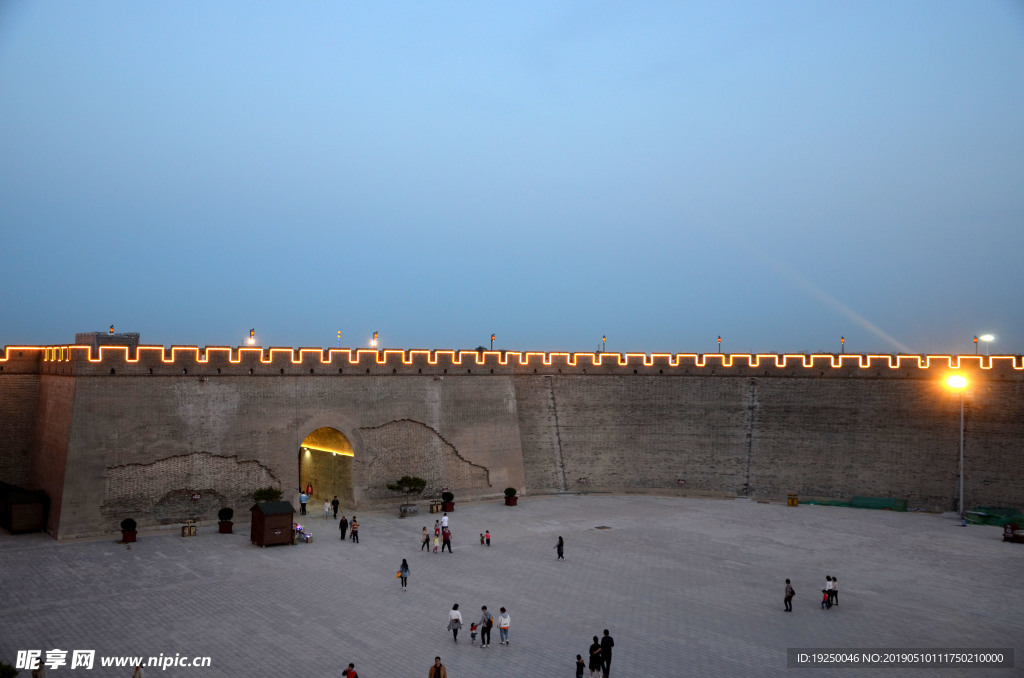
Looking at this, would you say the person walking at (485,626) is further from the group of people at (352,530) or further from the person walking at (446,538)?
the group of people at (352,530)

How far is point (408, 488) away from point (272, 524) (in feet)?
20.5

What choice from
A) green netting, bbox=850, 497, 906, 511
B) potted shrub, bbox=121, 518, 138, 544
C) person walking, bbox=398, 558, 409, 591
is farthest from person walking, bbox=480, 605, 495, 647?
green netting, bbox=850, 497, 906, 511

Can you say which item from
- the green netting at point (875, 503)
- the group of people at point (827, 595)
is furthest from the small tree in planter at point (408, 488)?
the green netting at point (875, 503)

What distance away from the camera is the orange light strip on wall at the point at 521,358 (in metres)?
25.8

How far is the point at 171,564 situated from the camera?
2034 cm

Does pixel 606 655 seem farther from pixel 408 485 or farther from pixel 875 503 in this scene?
pixel 875 503

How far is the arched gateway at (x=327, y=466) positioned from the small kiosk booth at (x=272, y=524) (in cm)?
499

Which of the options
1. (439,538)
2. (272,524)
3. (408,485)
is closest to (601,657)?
(439,538)

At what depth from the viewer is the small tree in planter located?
27391mm

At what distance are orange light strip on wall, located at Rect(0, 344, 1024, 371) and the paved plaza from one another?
20.1 ft

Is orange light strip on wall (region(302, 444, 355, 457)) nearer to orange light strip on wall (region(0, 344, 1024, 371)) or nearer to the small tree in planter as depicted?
the small tree in planter

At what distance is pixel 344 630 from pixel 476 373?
1738 centimetres

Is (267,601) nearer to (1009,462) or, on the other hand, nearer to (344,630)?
(344,630)

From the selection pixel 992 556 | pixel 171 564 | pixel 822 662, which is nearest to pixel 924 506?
pixel 992 556
